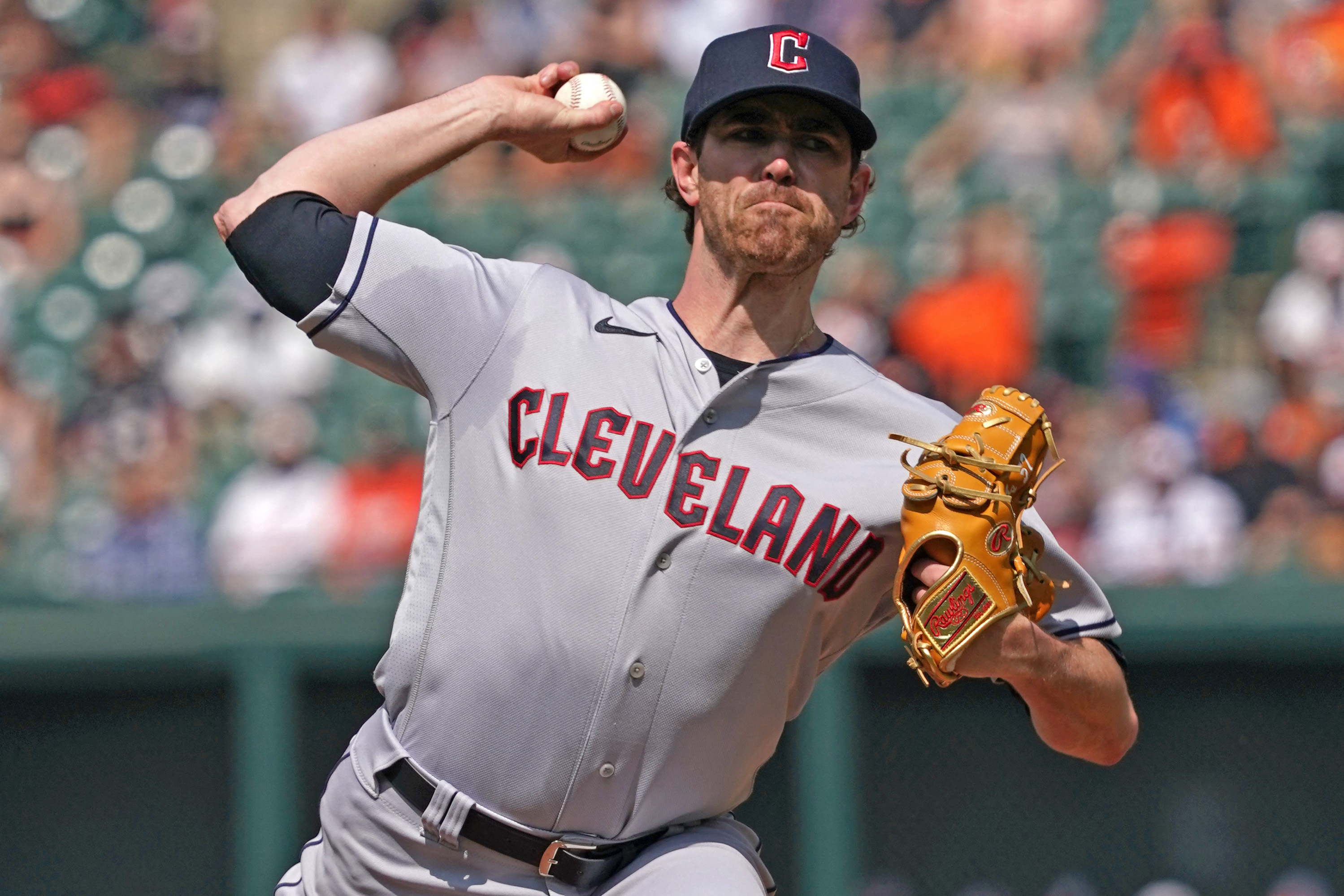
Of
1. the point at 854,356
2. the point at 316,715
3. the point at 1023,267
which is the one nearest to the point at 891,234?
the point at 1023,267

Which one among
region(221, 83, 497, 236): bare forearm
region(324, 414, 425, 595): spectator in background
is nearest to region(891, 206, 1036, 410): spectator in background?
region(324, 414, 425, 595): spectator in background

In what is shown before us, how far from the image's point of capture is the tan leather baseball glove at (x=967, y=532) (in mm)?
2090

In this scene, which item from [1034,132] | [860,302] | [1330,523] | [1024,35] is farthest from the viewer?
[1024,35]

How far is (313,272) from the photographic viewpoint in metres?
2.24

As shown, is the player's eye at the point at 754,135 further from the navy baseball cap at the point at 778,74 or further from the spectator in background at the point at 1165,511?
the spectator in background at the point at 1165,511

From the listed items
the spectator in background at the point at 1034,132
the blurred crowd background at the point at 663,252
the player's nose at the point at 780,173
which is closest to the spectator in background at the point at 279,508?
the blurred crowd background at the point at 663,252

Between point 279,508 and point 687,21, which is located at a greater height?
point 687,21

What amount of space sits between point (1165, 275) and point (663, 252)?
7.38 feet

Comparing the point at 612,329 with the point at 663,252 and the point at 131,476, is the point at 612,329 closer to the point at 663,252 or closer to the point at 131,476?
the point at 131,476

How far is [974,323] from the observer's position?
20.8 ft

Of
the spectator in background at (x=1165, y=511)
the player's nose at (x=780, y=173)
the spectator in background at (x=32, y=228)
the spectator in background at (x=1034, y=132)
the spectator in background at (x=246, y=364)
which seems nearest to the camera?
the player's nose at (x=780, y=173)

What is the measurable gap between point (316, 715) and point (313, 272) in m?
3.04

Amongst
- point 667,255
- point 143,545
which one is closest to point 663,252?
point 667,255

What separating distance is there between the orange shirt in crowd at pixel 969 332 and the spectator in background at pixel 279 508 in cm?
235
